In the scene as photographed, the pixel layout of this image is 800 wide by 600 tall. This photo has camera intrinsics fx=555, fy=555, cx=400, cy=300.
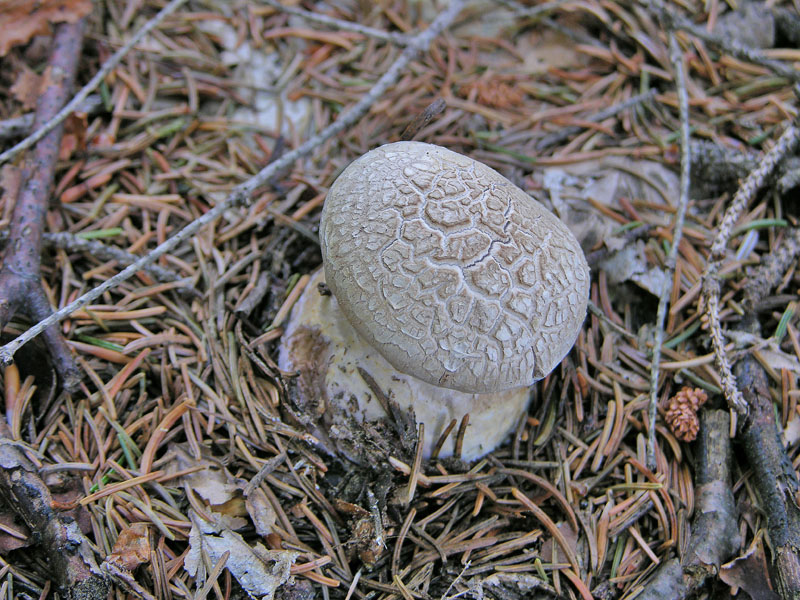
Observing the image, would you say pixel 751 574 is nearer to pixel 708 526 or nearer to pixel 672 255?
pixel 708 526

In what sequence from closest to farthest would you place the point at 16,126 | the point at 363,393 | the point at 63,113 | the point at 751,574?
1. the point at 751,574
2. the point at 363,393
3. the point at 63,113
4. the point at 16,126

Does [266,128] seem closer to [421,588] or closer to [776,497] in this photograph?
[421,588]

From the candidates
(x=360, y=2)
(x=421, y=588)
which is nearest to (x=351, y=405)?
(x=421, y=588)

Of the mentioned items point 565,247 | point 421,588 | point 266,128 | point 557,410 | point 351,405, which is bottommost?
point 421,588

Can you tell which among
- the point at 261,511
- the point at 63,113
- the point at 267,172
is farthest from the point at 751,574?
the point at 63,113

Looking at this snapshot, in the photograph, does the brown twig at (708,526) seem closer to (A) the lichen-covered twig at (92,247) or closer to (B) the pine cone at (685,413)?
(B) the pine cone at (685,413)

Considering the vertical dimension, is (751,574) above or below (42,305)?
below
